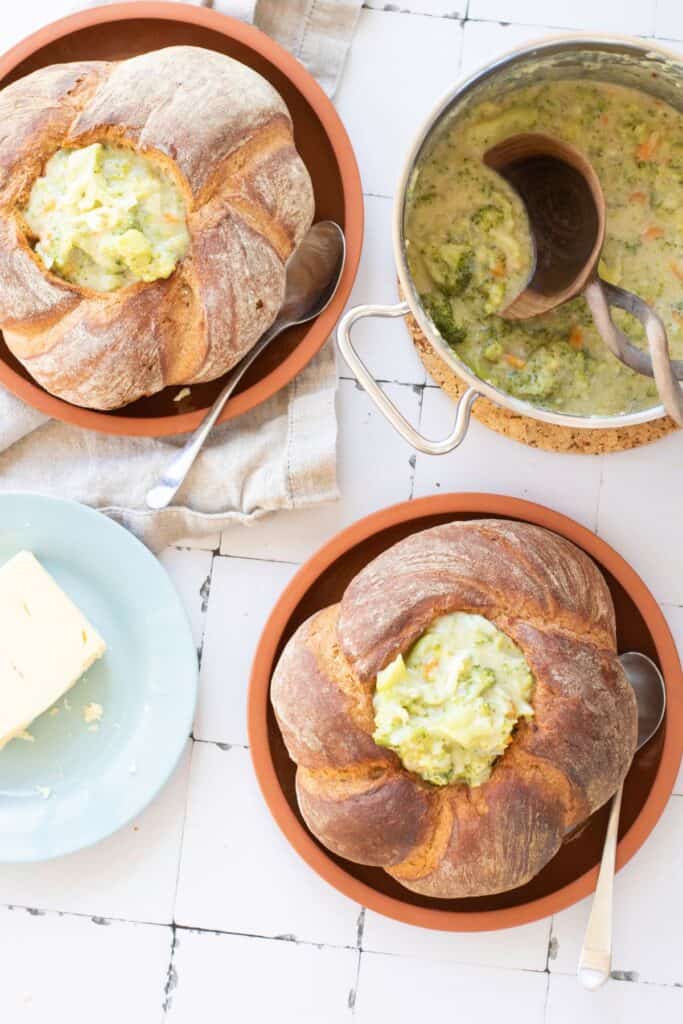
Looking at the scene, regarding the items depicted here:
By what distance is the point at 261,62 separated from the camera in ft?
5.89

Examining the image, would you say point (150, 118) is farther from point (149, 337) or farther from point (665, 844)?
point (665, 844)

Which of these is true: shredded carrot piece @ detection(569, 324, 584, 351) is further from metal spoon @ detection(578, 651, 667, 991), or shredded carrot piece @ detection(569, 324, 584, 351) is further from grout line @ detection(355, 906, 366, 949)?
grout line @ detection(355, 906, 366, 949)

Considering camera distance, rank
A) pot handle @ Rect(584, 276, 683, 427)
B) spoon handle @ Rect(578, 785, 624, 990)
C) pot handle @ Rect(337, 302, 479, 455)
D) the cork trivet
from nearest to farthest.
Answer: pot handle @ Rect(337, 302, 479, 455), pot handle @ Rect(584, 276, 683, 427), spoon handle @ Rect(578, 785, 624, 990), the cork trivet

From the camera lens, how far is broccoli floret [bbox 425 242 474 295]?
1.77 m

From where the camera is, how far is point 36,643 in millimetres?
1840

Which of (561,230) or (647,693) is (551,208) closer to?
(561,230)

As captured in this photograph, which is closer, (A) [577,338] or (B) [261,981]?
(A) [577,338]

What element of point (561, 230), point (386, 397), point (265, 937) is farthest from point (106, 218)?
point (265, 937)

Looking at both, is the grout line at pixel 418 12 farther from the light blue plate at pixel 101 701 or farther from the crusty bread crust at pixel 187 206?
the light blue plate at pixel 101 701

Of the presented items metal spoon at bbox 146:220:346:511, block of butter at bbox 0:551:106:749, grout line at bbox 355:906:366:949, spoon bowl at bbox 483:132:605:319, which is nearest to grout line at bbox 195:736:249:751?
block of butter at bbox 0:551:106:749

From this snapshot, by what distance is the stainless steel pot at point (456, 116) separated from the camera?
1.55 m

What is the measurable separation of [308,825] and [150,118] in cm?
109

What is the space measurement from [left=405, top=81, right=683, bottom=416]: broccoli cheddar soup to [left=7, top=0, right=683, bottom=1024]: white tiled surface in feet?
0.39

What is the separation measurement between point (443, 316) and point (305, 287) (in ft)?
0.75
